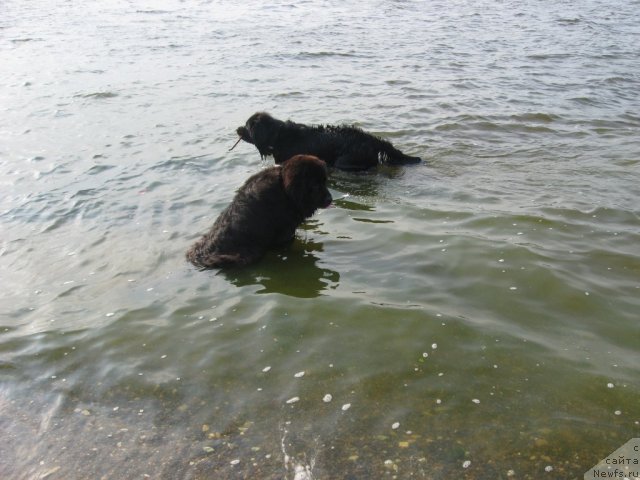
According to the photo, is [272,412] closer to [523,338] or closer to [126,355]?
[126,355]

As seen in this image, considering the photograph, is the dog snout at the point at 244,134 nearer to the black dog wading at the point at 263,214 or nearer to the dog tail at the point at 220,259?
the black dog wading at the point at 263,214

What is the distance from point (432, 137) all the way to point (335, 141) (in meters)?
2.10

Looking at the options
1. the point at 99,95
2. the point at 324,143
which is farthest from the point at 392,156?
the point at 99,95

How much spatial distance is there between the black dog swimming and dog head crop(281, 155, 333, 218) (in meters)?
2.50

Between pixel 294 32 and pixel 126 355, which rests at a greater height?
pixel 294 32

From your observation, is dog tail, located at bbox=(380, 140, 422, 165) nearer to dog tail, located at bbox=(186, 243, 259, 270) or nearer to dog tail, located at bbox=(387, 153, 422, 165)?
dog tail, located at bbox=(387, 153, 422, 165)

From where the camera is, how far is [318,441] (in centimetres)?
364

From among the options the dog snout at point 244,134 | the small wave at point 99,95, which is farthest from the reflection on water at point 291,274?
the small wave at point 99,95

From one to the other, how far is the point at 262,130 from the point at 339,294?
414 centimetres

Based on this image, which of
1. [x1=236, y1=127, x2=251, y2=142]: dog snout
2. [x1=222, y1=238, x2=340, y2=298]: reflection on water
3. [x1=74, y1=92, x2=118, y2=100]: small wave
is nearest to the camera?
[x1=222, y1=238, x2=340, y2=298]: reflection on water

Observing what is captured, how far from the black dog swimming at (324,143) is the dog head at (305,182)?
2501mm

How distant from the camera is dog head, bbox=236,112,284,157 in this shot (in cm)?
870

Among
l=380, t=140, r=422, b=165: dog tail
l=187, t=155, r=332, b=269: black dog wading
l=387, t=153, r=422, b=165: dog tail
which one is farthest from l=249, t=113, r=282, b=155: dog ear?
l=187, t=155, r=332, b=269: black dog wading

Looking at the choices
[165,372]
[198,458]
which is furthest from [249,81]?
[198,458]
